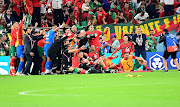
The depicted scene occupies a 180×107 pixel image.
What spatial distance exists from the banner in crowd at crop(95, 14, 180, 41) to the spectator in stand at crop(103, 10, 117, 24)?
118 centimetres

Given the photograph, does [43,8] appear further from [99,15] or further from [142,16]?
[142,16]

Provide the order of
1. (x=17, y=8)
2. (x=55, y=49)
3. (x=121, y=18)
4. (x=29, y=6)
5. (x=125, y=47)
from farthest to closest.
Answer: (x=121, y=18)
(x=17, y=8)
(x=29, y=6)
(x=125, y=47)
(x=55, y=49)

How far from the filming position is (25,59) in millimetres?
16312

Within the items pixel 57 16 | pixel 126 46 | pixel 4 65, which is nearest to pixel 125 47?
pixel 126 46

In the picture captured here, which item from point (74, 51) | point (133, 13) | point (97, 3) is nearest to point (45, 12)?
point (97, 3)

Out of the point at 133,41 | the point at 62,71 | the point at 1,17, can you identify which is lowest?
the point at 62,71

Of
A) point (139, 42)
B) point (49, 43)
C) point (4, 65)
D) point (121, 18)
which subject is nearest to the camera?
point (49, 43)

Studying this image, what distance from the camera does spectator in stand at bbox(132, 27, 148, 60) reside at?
1695 centimetres

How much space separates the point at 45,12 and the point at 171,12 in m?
6.93

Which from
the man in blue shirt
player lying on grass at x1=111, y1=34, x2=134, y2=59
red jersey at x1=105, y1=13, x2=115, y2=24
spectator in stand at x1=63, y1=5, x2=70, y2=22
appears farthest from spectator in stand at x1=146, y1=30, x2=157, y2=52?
the man in blue shirt

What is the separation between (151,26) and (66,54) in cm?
564

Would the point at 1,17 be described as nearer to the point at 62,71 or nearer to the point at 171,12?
the point at 62,71

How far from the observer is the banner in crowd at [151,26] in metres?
19.3

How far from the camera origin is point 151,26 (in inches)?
766
